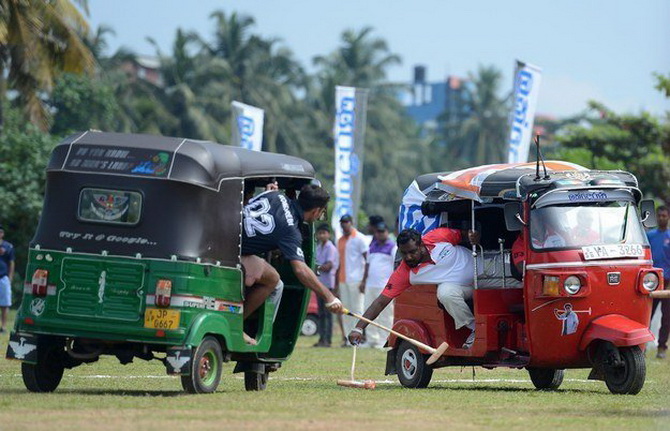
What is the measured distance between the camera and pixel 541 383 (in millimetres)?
15094

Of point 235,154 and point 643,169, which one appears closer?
point 235,154

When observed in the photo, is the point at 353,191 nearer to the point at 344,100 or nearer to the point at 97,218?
the point at 344,100

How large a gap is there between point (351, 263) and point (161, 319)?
12286 millimetres

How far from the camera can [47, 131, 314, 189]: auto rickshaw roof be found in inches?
482

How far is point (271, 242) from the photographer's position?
13094 millimetres

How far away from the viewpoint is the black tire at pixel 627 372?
13359 millimetres

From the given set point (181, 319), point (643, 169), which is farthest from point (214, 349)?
point (643, 169)

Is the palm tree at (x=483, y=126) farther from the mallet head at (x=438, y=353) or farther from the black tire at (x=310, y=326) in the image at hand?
the mallet head at (x=438, y=353)

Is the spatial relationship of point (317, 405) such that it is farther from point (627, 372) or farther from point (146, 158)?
point (627, 372)

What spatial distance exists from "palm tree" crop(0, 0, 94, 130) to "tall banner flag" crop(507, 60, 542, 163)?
9850 millimetres

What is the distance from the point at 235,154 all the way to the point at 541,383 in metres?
4.52

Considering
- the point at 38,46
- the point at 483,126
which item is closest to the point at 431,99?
the point at 483,126

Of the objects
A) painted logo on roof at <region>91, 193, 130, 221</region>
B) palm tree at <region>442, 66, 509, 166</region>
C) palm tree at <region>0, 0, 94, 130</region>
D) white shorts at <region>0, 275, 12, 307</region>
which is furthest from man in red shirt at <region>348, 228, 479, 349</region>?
palm tree at <region>442, 66, 509, 166</region>

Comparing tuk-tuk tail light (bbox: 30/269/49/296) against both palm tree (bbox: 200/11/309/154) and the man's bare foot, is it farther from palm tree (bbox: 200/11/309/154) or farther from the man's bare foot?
palm tree (bbox: 200/11/309/154)
